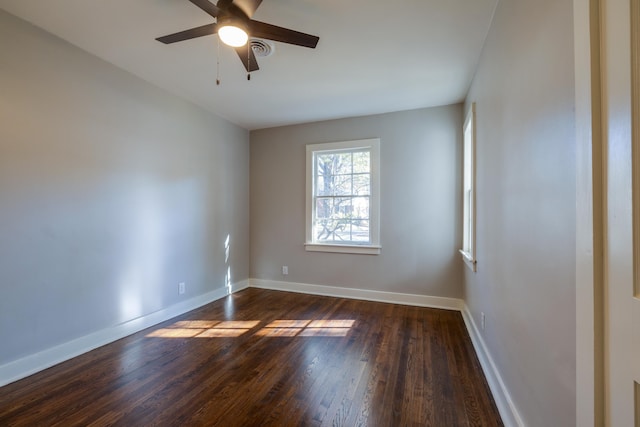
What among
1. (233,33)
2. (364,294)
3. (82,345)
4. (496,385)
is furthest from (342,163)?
(82,345)

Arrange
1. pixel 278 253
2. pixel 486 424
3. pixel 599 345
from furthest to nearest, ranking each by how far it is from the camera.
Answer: pixel 278 253
pixel 486 424
pixel 599 345

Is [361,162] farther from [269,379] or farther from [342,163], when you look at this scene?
[269,379]

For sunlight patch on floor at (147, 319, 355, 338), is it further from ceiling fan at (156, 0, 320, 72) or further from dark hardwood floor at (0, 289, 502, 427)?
ceiling fan at (156, 0, 320, 72)

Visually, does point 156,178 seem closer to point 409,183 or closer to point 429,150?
point 409,183

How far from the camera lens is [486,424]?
157 centimetres

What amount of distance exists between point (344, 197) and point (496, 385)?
8.98ft

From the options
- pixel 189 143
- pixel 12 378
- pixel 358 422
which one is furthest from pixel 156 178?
pixel 358 422

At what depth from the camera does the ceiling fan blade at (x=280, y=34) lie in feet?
5.42

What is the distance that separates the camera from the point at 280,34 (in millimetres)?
1709

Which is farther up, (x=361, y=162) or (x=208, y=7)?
(x=208, y=7)

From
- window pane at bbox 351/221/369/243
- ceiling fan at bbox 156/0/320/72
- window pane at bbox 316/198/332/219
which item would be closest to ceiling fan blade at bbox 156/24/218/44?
ceiling fan at bbox 156/0/320/72

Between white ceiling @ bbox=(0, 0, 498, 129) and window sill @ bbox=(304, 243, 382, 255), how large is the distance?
1.89m

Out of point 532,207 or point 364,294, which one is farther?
point 364,294

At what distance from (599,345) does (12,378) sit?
10.5 feet
